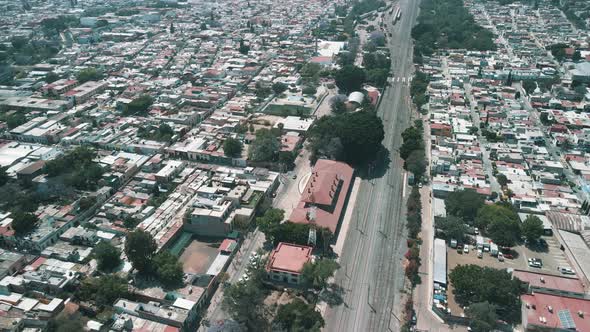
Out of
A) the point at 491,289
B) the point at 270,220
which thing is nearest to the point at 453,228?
the point at 491,289

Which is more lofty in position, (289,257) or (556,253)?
(289,257)

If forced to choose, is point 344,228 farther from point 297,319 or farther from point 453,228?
point 297,319

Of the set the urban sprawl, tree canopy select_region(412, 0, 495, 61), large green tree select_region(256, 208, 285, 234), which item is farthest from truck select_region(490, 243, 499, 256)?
tree canopy select_region(412, 0, 495, 61)

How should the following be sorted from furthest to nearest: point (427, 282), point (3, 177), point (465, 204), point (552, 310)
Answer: point (3, 177) → point (465, 204) → point (427, 282) → point (552, 310)

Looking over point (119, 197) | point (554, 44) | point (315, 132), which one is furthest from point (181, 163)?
point (554, 44)

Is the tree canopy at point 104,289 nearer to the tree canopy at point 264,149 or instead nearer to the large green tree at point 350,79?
the tree canopy at point 264,149

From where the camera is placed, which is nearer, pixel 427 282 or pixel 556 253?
pixel 427 282
